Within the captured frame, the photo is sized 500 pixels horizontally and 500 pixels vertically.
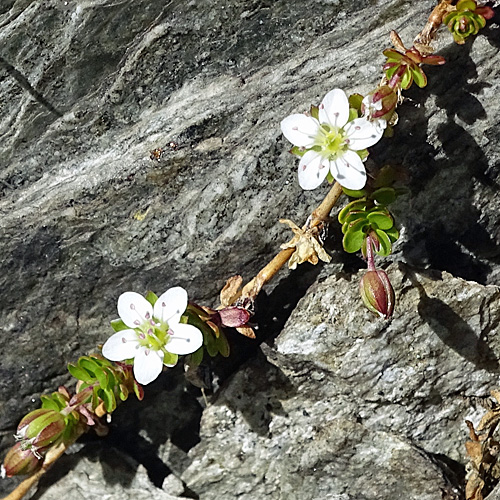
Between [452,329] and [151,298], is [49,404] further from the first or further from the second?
[452,329]

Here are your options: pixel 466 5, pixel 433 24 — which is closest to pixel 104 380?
pixel 433 24

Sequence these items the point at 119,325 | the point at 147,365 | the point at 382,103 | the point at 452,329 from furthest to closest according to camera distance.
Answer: the point at 452,329
the point at 119,325
the point at 147,365
the point at 382,103

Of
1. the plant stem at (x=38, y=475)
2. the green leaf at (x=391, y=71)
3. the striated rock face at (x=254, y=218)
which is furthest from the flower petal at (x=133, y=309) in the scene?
the green leaf at (x=391, y=71)

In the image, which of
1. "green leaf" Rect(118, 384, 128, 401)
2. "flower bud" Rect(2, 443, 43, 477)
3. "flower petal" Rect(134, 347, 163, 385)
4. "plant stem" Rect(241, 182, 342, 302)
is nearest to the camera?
"flower petal" Rect(134, 347, 163, 385)

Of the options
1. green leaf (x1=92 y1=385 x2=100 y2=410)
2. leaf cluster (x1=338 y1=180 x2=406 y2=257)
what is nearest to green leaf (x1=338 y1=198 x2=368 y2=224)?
leaf cluster (x1=338 y1=180 x2=406 y2=257)

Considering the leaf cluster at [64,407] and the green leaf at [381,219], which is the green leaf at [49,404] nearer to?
the leaf cluster at [64,407]

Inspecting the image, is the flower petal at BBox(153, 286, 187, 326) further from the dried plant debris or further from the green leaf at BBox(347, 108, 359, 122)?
the dried plant debris
